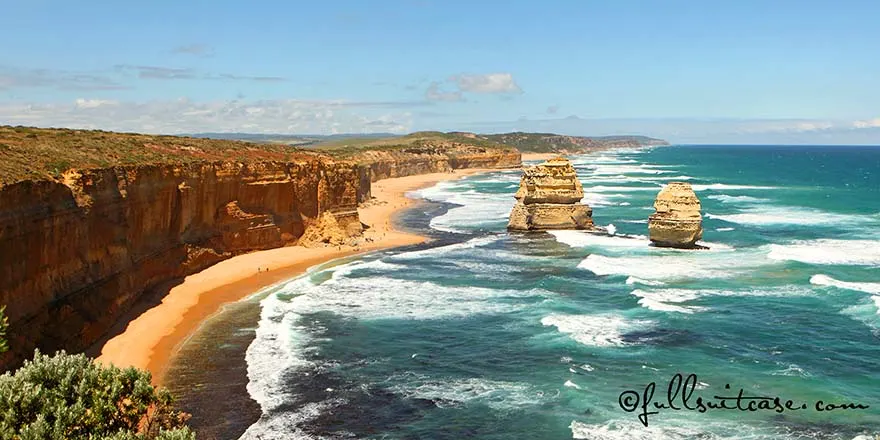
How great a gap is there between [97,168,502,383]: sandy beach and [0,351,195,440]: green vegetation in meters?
10.6

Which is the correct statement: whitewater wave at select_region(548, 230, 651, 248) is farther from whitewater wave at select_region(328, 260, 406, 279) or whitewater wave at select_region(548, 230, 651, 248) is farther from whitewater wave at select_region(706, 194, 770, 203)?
whitewater wave at select_region(706, 194, 770, 203)

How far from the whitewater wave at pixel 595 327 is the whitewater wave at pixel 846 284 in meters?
12.3

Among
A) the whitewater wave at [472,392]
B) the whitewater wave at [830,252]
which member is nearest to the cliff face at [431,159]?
the whitewater wave at [830,252]

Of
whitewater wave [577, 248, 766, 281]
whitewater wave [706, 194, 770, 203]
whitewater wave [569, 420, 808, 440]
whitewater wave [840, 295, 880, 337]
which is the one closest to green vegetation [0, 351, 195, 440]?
whitewater wave [569, 420, 808, 440]

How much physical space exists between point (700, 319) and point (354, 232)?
28.9m

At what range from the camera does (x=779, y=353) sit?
25.7 meters

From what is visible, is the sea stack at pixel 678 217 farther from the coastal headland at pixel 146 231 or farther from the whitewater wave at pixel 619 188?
the whitewater wave at pixel 619 188

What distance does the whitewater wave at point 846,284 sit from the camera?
1371 inches

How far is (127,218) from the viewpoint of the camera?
1276 inches

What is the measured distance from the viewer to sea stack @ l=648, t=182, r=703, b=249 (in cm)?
4512

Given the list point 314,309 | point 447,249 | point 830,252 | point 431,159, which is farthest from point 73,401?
point 431,159

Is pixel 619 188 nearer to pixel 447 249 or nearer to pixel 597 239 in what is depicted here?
pixel 597 239

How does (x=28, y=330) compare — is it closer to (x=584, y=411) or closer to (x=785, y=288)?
(x=584, y=411)

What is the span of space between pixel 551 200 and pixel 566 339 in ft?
93.5
